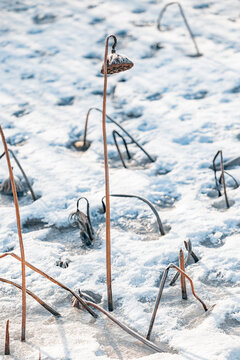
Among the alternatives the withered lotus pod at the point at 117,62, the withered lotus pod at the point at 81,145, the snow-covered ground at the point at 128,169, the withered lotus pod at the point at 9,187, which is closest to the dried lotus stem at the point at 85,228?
the snow-covered ground at the point at 128,169

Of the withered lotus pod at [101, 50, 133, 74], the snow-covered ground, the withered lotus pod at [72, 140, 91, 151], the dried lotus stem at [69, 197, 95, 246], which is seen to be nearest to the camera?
the withered lotus pod at [101, 50, 133, 74]

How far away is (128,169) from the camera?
3.04m

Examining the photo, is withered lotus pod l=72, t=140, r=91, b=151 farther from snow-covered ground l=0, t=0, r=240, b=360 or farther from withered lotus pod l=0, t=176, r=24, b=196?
withered lotus pod l=0, t=176, r=24, b=196

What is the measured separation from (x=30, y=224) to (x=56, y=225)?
6.2 inches

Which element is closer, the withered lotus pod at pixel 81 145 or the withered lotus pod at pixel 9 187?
the withered lotus pod at pixel 9 187

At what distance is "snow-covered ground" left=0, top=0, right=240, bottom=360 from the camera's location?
180 cm

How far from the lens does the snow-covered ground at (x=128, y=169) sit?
180 centimetres

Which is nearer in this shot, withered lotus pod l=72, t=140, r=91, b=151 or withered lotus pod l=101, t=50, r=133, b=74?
withered lotus pod l=101, t=50, r=133, b=74

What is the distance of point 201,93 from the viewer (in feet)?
12.6

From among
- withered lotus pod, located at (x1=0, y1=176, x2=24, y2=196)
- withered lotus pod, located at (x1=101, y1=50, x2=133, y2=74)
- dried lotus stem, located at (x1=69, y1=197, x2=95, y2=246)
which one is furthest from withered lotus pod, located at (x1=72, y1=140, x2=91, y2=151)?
withered lotus pod, located at (x1=101, y1=50, x2=133, y2=74)

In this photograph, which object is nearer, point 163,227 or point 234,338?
point 234,338

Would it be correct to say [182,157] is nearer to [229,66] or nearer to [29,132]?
[29,132]

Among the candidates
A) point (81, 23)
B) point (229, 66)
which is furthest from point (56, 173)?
point (81, 23)

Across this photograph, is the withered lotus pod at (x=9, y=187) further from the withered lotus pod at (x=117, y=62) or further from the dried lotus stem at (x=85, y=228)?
the withered lotus pod at (x=117, y=62)
